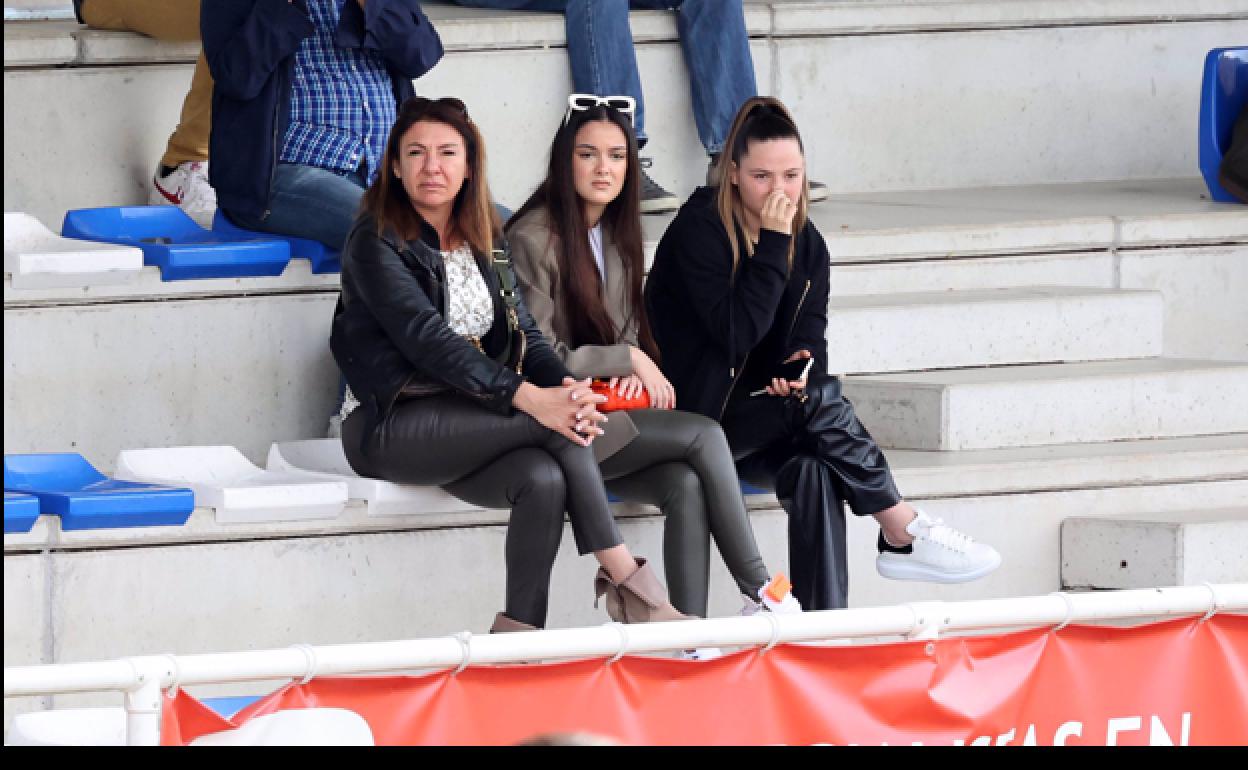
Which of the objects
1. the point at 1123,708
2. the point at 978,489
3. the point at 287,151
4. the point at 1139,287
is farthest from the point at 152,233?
the point at 1123,708

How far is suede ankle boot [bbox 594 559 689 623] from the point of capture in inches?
166

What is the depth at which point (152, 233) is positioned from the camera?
5395 mm

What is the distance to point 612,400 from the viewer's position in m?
4.47

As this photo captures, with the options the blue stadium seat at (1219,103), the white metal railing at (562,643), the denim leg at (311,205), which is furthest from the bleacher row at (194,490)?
the blue stadium seat at (1219,103)

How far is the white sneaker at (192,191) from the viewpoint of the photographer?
220 inches

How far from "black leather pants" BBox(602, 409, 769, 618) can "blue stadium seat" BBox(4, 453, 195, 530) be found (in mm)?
957

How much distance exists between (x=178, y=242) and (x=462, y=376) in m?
1.37

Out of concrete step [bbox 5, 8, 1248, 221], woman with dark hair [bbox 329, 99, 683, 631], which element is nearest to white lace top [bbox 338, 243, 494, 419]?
woman with dark hair [bbox 329, 99, 683, 631]

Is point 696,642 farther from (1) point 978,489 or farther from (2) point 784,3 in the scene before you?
(2) point 784,3

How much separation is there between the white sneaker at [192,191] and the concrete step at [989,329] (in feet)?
5.41

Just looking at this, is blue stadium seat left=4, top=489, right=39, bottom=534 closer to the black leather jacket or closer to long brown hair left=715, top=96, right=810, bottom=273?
the black leather jacket

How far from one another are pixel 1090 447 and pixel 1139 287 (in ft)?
3.08

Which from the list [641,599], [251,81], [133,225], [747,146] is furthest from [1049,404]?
[133,225]

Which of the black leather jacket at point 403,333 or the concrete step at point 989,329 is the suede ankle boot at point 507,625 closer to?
the black leather jacket at point 403,333
